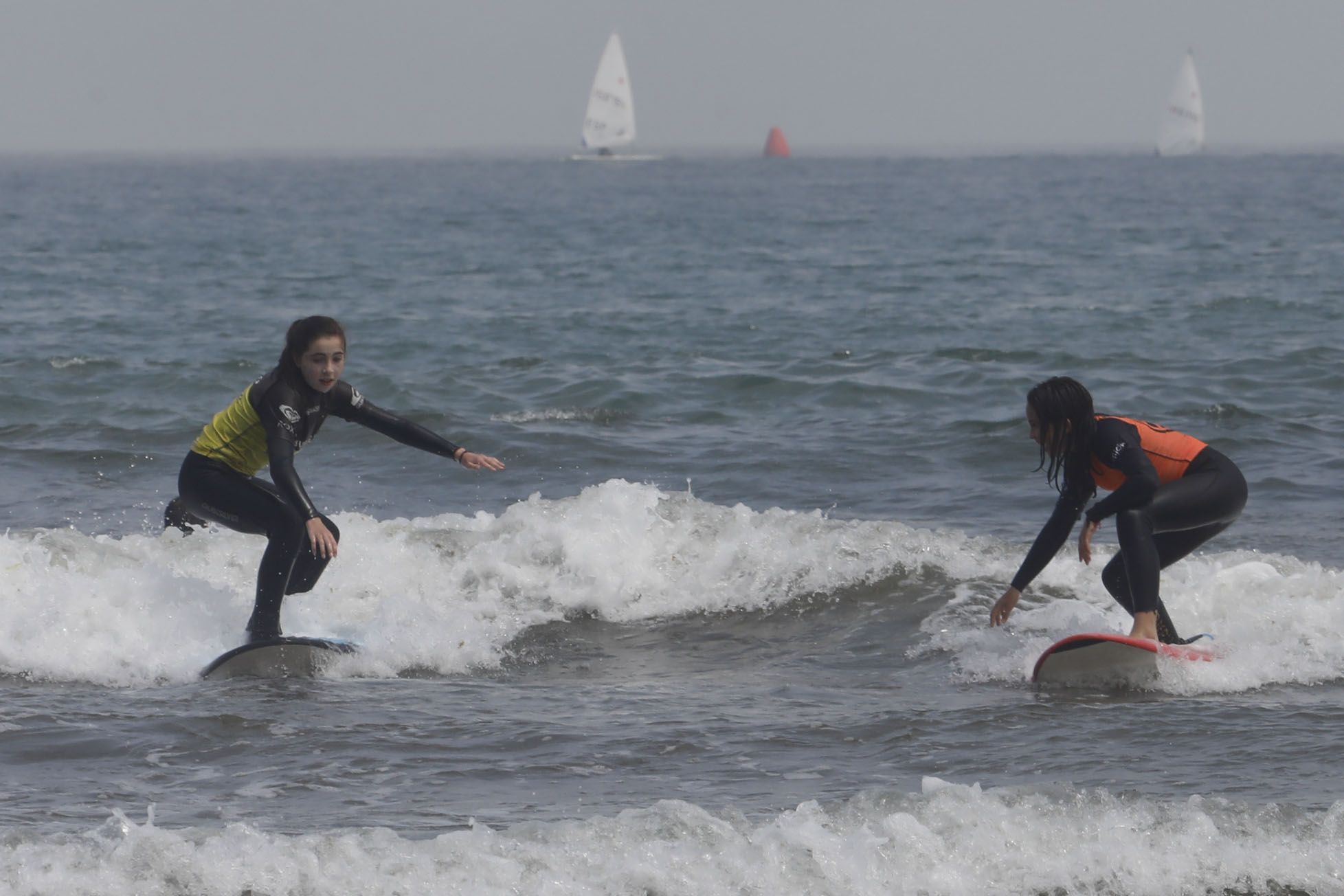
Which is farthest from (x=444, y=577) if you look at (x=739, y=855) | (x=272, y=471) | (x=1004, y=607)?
(x=739, y=855)

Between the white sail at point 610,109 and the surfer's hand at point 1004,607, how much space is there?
323ft

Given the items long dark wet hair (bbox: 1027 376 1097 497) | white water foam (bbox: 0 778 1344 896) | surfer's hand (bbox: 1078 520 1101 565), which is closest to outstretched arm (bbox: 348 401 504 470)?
white water foam (bbox: 0 778 1344 896)

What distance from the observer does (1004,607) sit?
737 cm

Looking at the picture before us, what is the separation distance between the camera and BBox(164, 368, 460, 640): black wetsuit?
7273 mm

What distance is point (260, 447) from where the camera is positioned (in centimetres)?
755

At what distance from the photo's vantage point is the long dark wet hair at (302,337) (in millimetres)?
7117

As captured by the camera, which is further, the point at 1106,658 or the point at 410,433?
the point at 410,433

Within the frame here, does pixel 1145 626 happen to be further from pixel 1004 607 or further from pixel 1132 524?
pixel 1004 607

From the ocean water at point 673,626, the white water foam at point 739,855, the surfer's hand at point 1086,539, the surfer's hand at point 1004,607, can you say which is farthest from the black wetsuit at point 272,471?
the surfer's hand at point 1086,539

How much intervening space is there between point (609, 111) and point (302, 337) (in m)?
104

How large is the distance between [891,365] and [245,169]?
12110 cm

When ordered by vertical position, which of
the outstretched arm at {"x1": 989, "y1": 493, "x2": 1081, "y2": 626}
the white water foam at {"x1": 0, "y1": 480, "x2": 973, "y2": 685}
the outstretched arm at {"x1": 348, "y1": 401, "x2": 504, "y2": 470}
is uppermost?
the outstretched arm at {"x1": 348, "y1": 401, "x2": 504, "y2": 470}

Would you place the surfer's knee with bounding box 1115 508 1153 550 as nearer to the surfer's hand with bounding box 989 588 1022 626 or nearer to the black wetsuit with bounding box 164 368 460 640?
the surfer's hand with bounding box 989 588 1022 626

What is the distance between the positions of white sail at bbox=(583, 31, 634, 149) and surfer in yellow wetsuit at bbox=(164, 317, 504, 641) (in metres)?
98.1
